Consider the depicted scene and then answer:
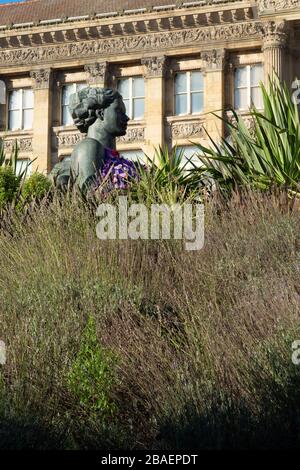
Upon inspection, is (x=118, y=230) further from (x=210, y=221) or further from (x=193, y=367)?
(x=193, y=367)

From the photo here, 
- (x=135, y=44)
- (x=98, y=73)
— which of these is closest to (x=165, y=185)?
(x=135, y=44)

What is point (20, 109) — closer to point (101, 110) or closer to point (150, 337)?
point (101, 110)

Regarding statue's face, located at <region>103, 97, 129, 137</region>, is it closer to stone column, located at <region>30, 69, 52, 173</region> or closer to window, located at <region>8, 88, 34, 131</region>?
stone column, located at <region>30, 69, 52, 173</region>

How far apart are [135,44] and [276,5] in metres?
6.28

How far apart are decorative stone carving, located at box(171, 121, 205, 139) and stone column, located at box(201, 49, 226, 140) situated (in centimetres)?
42

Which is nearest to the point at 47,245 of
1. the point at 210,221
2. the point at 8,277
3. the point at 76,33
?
the point at 8,277

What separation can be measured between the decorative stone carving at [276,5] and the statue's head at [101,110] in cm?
3171

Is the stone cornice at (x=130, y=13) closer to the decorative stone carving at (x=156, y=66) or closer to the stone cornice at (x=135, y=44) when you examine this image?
the stone cornice at (x=135, y=44)

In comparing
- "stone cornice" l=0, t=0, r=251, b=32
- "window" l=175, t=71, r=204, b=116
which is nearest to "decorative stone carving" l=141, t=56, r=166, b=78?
"window" l=175, t=71, r=204, b=116

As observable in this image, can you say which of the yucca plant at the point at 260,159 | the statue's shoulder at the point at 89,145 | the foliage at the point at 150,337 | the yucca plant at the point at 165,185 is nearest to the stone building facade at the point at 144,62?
the yucca plant at the point at 165,185

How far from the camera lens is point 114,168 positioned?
990 cm

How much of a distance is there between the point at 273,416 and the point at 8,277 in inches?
116

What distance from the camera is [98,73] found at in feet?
147

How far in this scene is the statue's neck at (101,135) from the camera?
397 inches
